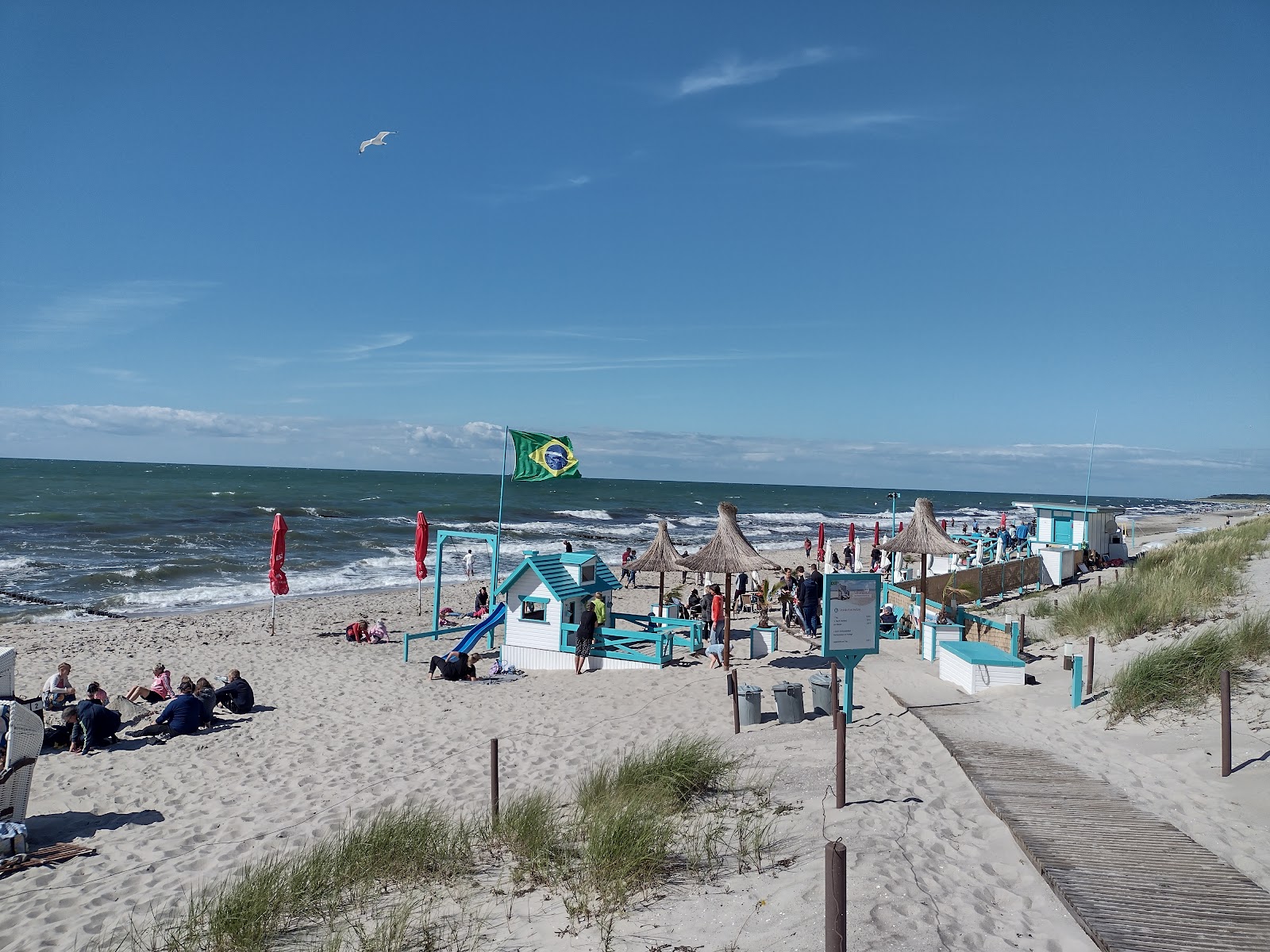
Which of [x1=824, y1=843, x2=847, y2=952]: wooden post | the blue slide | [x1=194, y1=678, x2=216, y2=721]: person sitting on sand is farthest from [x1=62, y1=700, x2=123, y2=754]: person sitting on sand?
[x1=824, y1=843, x2=847, y2=952]: wooden post

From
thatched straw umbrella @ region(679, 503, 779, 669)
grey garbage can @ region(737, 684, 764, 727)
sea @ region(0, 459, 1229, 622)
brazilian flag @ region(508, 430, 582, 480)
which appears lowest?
sea @ region(0, 459, 1229, 622)

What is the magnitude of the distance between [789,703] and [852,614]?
1.38 m

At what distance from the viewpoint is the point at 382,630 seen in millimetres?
17438

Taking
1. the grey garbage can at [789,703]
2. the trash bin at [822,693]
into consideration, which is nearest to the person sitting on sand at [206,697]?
the grey garbage can at [789,703]

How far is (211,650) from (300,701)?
538cm

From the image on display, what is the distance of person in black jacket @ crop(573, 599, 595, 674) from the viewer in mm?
13992

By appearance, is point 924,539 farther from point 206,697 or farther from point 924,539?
point 206,697

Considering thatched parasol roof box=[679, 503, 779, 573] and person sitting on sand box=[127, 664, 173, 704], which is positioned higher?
thatched parasol roof box=[679, 503, 779, 573]

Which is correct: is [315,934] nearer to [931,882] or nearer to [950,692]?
[931,882]

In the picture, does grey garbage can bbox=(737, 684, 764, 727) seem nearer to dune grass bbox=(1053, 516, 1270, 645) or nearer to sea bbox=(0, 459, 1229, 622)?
dune grass bbox=(1053, 516, 1270, 645)

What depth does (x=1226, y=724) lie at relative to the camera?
278 inches

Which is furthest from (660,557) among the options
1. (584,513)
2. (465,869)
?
(584,513)

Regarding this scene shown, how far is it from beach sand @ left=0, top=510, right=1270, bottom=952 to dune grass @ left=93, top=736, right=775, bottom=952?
0.74ft

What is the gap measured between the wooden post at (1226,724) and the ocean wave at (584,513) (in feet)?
185
